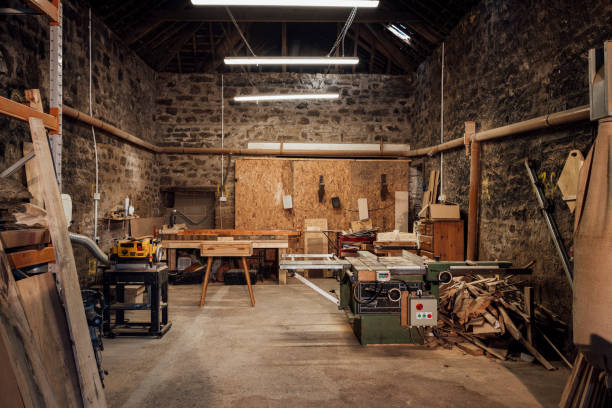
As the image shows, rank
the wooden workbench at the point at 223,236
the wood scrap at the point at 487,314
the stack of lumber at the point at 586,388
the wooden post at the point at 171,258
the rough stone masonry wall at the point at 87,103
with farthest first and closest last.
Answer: the wooden post at the point at 171,258 → the wooden workbench at the point at 223,236 → the rough stone masonry wall at the point at 87,103 → the wood scrap at the point at 487,314 → the stack of lumber at the point at 586,388

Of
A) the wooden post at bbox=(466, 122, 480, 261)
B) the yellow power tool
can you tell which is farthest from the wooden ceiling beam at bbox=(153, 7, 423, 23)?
the yellow power tool

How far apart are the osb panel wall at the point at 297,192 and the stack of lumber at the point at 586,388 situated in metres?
5.84

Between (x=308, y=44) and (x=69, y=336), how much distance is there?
808 centimetres

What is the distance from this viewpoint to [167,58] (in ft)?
26.5

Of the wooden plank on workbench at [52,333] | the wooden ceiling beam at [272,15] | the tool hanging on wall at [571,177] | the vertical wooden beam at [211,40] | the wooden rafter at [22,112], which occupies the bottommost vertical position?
the wooden plank on workbench at [52,333]

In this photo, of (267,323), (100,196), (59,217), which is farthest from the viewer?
(100,196)

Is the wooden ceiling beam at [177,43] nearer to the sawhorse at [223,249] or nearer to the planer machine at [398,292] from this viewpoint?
the sawhorse at [223,249]

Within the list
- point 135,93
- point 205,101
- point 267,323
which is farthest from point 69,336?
point 205,101

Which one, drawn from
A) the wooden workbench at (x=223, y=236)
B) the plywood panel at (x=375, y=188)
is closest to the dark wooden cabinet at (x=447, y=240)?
the plywood panel at (x=375, y=188)

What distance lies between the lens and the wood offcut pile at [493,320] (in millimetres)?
3598

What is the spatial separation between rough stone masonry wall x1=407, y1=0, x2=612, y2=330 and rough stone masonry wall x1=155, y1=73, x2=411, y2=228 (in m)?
2.17

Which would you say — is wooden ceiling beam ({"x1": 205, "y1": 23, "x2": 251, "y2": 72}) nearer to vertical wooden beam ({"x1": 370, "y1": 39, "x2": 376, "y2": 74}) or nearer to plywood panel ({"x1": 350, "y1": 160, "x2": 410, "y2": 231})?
vertical wooden beam ({"x1": 370, "y1": 39, "x2": 376, "y2": 74})

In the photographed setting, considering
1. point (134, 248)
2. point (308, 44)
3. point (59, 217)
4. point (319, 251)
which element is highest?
point (308, 44)

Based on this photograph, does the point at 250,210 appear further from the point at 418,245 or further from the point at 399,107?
the point at 399,107
